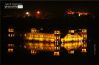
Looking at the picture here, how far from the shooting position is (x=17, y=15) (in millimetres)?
2229

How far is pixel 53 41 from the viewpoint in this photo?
2213 millimetres

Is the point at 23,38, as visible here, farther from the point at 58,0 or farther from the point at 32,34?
the point at 58,0

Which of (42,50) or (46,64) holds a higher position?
(42,50)

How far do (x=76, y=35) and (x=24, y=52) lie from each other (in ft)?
1.80

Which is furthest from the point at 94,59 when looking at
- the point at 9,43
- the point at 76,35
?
the point at 9,43

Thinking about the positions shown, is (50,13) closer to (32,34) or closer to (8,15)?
(32,34)

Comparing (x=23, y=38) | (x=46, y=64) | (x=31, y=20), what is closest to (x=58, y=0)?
(x=31, y=20)

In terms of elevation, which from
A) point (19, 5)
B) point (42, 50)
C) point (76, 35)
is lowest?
point (42, 50)

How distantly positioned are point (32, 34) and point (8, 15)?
1.00 ft

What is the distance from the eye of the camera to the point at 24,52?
2250mm

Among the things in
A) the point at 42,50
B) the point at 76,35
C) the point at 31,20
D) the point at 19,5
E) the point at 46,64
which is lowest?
the point at 46,64

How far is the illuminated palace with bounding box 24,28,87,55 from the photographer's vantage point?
2215mm

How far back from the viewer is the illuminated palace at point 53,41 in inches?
87.2

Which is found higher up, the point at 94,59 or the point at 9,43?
the point at 9,43
